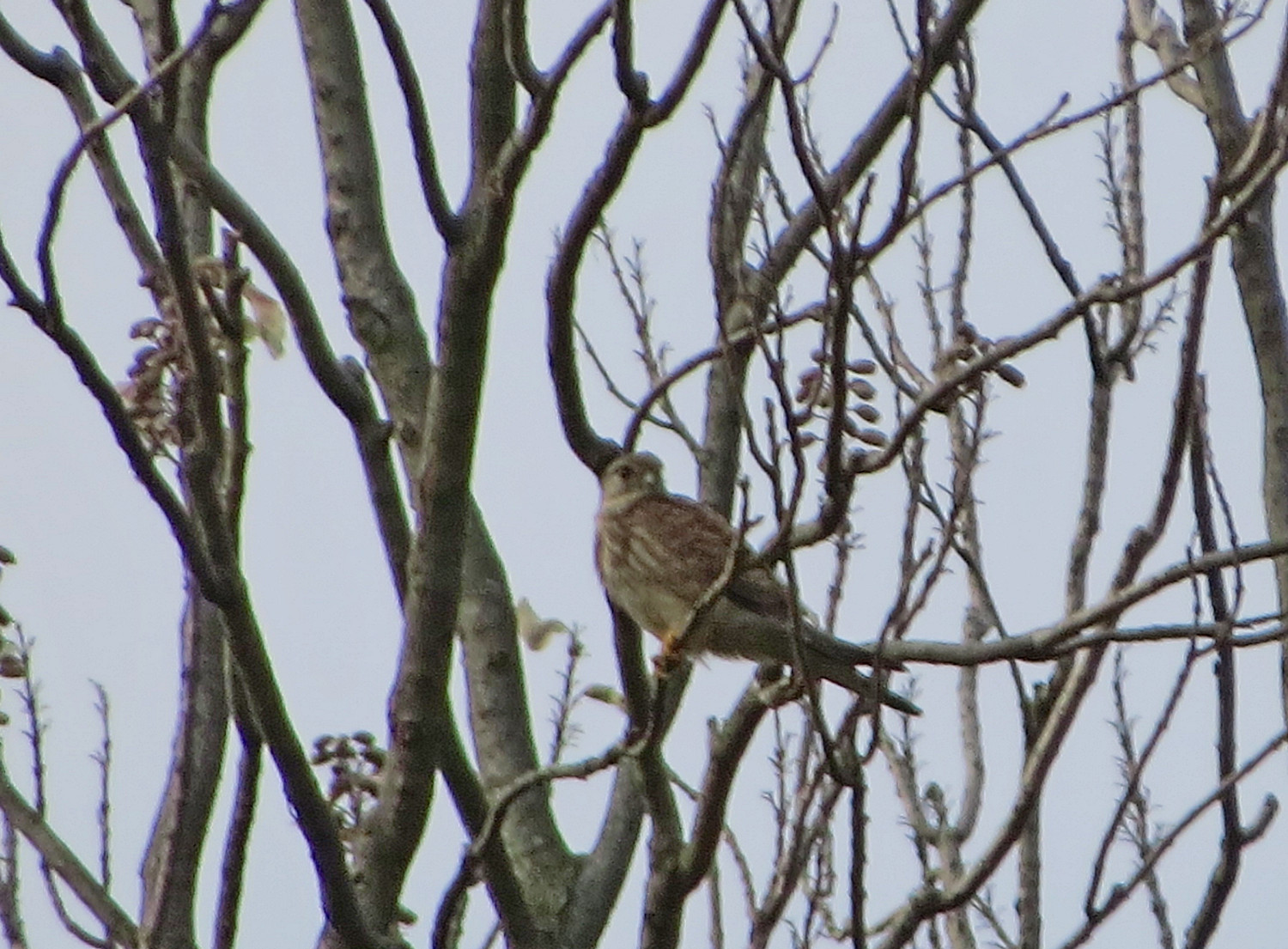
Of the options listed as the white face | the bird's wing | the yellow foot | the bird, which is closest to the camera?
the yellow foot

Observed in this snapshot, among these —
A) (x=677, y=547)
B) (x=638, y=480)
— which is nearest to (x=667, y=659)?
(x=677, y=547)

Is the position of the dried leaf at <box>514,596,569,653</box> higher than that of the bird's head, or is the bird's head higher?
the bird's head

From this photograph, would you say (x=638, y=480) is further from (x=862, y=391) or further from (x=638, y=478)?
(x=862, y=391)

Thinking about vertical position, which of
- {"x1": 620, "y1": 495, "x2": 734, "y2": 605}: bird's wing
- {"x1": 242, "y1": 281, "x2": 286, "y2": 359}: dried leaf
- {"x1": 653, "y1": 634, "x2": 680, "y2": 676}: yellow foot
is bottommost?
{"x1": 653, "y1": 634, "x2": 680, "y2": 676}: yellow foot

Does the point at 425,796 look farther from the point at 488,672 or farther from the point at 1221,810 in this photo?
the point at 1221,810

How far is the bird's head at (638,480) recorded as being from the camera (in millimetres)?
5633

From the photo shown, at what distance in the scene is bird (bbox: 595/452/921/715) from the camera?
15.1 feet

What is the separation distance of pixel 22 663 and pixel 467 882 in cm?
130

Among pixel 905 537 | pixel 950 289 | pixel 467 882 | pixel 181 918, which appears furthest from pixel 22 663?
pixel 950 289

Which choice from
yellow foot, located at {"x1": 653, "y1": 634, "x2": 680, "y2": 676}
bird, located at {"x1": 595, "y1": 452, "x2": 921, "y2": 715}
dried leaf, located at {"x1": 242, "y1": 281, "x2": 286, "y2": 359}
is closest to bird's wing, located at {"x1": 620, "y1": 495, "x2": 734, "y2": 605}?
bird, located at {"x1": 595, "y1": 452, "x2": 921, "y2": 715}

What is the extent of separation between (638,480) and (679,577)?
0.52m

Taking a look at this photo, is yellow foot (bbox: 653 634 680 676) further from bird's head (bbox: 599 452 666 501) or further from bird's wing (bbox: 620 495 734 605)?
bird's head (bbox: 599 452 666 501)

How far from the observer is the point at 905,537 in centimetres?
317

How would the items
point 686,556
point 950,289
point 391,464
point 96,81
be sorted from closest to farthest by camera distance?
point 96,81 → point 391,464 → point 950,289 → point 686,556
